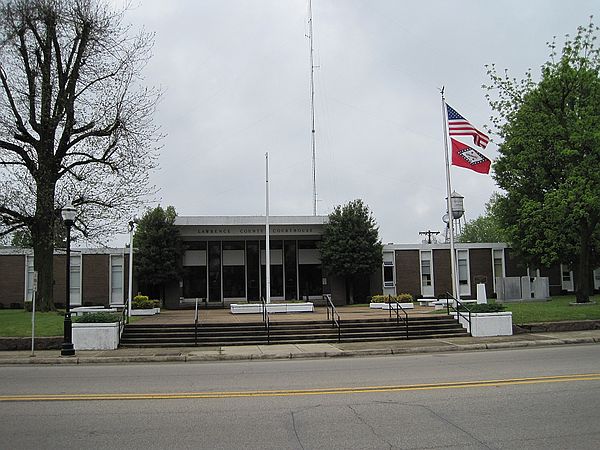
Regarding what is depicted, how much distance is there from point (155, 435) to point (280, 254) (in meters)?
34.9

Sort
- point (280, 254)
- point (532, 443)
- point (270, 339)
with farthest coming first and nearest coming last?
point (280, 254), point (270, 339), point (532, 443)

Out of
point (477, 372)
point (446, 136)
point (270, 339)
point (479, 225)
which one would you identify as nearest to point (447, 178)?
point (446, 136)

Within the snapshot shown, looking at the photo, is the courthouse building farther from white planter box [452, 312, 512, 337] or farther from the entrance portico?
white planter box [452, 312, 512, 337]

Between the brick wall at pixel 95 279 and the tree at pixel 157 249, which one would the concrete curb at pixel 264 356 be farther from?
the brick wall at pixel 95 279

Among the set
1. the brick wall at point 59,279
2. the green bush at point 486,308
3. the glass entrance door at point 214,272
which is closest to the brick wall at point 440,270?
the glass entrance door at point 214,272

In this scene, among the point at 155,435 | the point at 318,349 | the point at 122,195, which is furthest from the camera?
the point at 122,195

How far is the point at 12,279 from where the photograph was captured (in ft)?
124

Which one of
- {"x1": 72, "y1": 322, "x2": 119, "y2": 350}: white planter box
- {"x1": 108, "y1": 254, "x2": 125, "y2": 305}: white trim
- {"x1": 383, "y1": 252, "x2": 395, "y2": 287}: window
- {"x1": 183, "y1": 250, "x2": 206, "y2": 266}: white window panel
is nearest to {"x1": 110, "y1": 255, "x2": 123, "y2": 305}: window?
{"x1": 108, "y1": 254, "x2": 125, "y2": 305}: white trim

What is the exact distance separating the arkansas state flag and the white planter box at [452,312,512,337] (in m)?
5.96

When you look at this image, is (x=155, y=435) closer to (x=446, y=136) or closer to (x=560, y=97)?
(x=446, y=136)

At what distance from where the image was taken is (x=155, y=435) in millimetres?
7477

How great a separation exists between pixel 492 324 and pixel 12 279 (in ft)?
100

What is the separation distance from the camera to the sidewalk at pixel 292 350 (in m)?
17.2

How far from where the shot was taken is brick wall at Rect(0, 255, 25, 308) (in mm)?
37688
